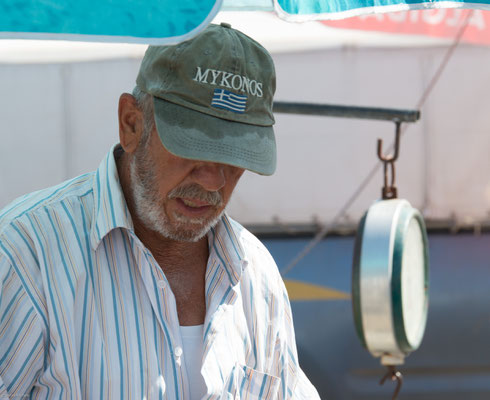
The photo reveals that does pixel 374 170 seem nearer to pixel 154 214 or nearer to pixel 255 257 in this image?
pixel 255 257

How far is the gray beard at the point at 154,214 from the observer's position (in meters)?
1.65

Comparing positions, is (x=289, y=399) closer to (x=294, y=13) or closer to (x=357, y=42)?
(x=294, y=13)

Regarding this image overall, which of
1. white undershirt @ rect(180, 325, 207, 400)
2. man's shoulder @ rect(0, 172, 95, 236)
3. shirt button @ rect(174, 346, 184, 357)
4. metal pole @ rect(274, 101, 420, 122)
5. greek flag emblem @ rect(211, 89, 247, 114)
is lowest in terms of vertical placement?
white undershirt @ rect(180, 325, 207, 400)

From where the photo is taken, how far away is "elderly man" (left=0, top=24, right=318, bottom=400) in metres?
1.46

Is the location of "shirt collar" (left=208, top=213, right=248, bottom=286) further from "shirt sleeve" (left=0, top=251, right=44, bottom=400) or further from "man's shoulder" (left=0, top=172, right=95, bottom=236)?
"shirt sleeve" (left=0, top=251, right=44, bottom=400)

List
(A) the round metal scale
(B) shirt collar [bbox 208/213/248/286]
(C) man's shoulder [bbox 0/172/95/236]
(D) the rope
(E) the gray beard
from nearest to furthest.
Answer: (C) man's shoulder [bbox 0/172/95/236] < (E) the gray beard < (B) shirt collar [bbox 208/213/248/286] < (A) the round metal scale < (D) the rope

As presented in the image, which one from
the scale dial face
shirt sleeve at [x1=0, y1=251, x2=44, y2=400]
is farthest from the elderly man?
the scale dial face

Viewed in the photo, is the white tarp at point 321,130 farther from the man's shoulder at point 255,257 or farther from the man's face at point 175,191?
the man's face at point 175,191

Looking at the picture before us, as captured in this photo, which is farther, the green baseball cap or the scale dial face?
the scale dial face

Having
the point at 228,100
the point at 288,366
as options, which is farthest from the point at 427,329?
the point at 228,100

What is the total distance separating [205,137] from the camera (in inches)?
62.4

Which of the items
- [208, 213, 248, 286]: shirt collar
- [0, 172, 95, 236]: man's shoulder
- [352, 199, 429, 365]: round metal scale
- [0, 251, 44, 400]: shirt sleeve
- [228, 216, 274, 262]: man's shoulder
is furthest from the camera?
[352, 199, 429, 365]: round metal scale

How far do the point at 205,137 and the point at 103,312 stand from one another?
15.0 inches

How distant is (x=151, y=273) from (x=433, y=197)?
2718 mm
